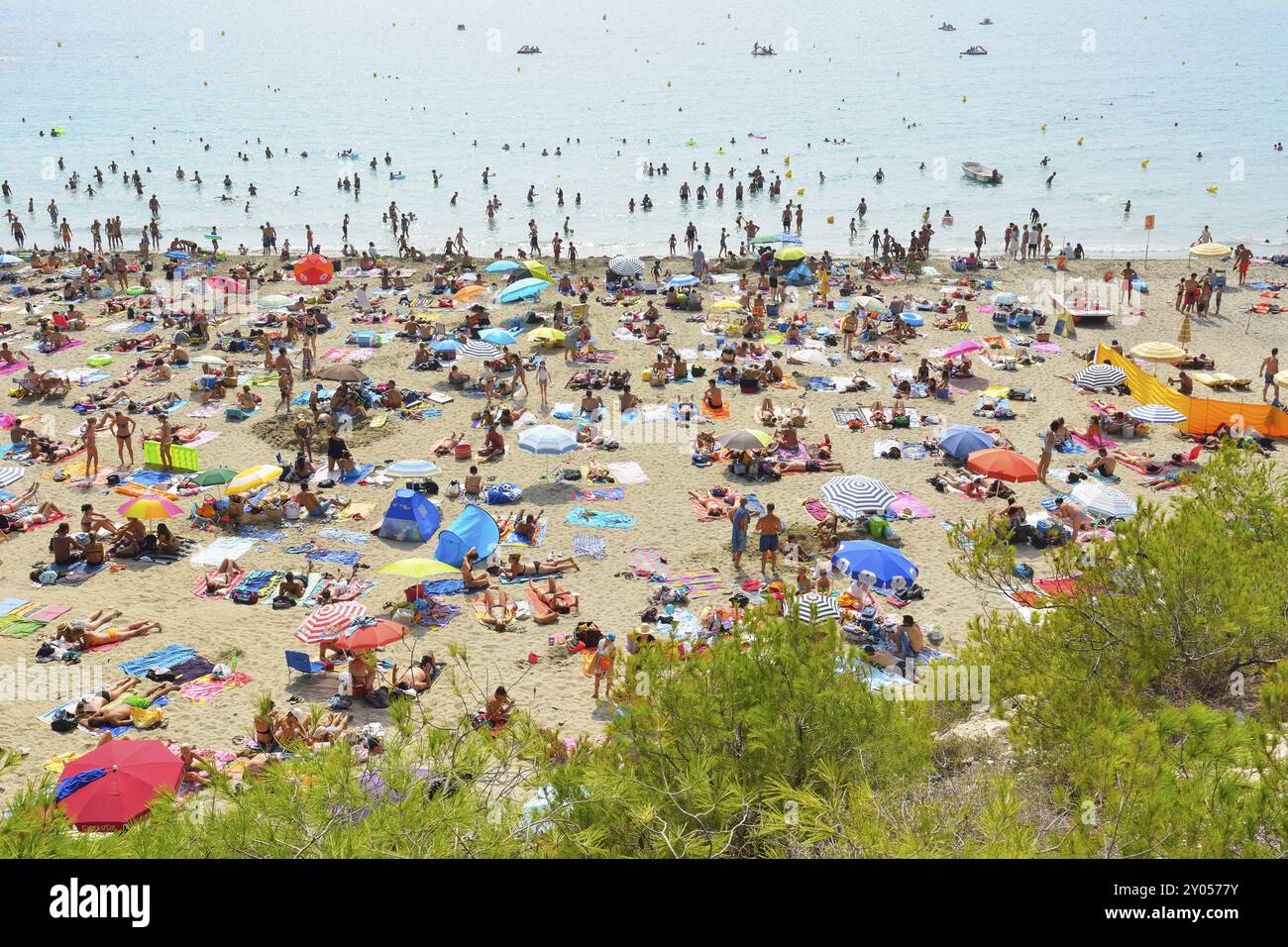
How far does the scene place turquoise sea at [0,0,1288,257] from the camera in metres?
44.0

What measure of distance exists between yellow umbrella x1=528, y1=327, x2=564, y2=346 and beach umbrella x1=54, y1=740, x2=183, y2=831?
15.4 meters

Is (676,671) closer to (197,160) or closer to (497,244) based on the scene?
(497,244)

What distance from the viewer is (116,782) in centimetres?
895

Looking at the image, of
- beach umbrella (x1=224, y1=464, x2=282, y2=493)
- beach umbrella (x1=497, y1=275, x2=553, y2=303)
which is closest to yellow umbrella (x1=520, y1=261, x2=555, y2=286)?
beach umbrella (x1=497, y1=275, x2=553, y2=303)

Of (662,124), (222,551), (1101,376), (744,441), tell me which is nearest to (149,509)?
(222,551)

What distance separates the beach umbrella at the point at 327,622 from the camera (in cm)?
1234

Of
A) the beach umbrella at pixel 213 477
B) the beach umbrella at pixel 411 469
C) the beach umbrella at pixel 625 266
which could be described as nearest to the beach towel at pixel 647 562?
the beach umbrella at pixel 411 469

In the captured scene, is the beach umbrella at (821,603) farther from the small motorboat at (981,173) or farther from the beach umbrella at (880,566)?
the small motorboat at (981,173)

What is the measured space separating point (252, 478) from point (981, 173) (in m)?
Answer: 43.0

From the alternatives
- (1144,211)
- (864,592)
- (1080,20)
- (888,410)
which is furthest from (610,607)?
(1080,20)

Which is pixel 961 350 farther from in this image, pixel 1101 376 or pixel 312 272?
pixel 312 272
